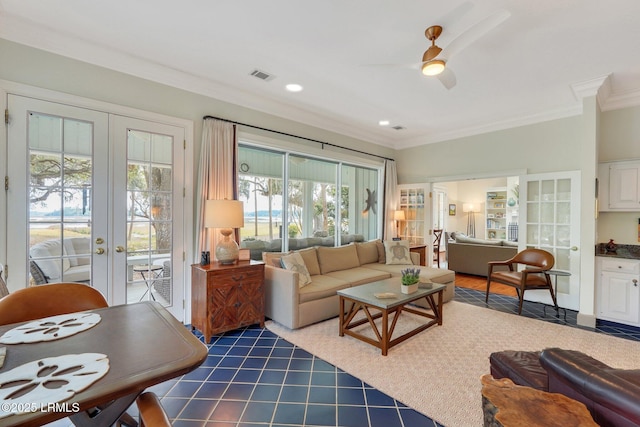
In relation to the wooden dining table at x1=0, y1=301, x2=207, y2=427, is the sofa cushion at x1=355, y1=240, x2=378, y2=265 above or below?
below

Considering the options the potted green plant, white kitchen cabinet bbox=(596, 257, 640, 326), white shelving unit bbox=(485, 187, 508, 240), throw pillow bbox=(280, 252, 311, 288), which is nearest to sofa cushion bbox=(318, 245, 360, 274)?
throw pillow bbox=(280, 252, 311, 288)

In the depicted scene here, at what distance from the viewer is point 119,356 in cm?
114

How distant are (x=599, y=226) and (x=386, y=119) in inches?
134

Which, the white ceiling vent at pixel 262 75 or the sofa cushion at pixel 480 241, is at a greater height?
the white ceiling vent at pixel 262 75

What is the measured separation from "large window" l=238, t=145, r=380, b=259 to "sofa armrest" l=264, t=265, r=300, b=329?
771mm

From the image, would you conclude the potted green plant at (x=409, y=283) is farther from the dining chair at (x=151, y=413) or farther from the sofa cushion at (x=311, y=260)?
the dining chair at (x=151, y=413)

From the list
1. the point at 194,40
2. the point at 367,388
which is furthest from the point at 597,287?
the point at 194,40

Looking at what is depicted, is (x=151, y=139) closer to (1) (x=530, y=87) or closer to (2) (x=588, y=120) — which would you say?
(1) (x=530, y=87)

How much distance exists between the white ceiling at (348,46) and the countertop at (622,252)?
1.88m

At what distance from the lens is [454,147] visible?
555 centimetres

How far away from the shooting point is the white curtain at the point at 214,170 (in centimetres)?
349

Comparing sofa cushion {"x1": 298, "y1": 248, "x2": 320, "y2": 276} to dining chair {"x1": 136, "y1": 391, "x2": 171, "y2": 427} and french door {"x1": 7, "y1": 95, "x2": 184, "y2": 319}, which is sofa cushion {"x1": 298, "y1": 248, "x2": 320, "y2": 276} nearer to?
french door {"x1": 7, "y1": 95, "x2": 184, "y2": 319}

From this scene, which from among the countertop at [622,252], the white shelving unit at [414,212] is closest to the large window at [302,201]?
the white shelving unit at [414,212]

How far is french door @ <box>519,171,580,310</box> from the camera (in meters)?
4.16
